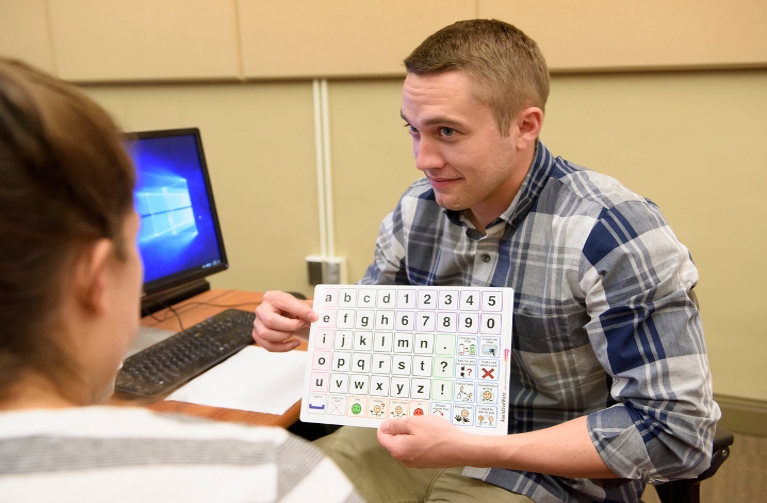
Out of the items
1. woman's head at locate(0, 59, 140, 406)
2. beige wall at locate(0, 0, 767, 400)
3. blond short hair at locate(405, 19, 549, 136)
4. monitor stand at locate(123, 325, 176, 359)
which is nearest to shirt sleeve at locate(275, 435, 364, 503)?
woman's head at locate(0, 59, 140, 406)

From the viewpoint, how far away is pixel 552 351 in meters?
1.06

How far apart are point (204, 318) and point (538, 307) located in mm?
834

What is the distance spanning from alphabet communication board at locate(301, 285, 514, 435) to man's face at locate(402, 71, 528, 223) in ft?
0.70

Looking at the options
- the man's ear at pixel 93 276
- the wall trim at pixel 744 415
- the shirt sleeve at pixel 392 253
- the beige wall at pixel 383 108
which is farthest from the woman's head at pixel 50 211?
the wall trim at pixel 744 415

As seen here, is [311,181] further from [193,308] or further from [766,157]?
[766,157]

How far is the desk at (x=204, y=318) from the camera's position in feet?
3.47

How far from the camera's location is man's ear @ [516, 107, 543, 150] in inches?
43.8

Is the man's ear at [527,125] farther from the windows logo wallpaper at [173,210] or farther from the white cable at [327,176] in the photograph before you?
the white cable at [327,176]

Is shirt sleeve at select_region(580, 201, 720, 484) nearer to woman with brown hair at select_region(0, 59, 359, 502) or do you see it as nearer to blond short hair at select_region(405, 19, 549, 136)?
blond short hair at select_region(405, 19, 549, 136)

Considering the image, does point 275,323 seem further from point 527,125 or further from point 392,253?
point 527,125

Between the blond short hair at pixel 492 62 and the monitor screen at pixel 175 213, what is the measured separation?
0.62 m

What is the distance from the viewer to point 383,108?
2.27 m

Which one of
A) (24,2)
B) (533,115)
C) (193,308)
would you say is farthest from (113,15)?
(533,115)

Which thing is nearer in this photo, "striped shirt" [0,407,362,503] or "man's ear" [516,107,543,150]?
"striped shirt" [0,407,362,503]
